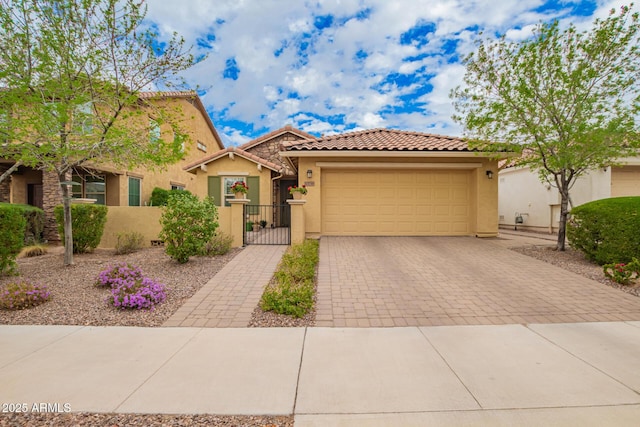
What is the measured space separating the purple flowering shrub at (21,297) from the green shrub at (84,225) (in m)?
4.37

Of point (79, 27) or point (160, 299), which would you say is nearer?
point (160, 299)

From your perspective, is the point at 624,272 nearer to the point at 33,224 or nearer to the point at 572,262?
the point at 572,262

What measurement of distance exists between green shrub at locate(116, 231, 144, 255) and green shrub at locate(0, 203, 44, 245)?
356 cm

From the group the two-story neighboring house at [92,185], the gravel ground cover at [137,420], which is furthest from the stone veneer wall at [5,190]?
the gravel ground cover at [137,420]

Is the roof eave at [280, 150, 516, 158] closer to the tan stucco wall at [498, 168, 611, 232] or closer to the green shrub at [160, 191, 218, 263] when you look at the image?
the green shrub at [160, 191, 218, 263]

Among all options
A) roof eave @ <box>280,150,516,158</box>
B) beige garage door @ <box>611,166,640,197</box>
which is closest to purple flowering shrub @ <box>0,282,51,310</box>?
roof eave @ <box>280,150,516,158</box>

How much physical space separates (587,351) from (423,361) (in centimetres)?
189

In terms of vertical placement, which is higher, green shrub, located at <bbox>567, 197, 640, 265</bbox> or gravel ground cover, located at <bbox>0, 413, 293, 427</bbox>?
green shrub, located at <bbox>567, 197, 640, 265</bbox>

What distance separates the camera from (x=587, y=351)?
332cm

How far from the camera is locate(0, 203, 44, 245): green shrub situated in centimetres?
1021

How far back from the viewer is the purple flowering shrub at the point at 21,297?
452cm

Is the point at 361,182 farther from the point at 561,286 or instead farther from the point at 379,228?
the point at 561,286

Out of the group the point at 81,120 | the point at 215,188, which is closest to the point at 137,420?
the point at 81,120

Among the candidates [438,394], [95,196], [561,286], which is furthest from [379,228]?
[95,196]
